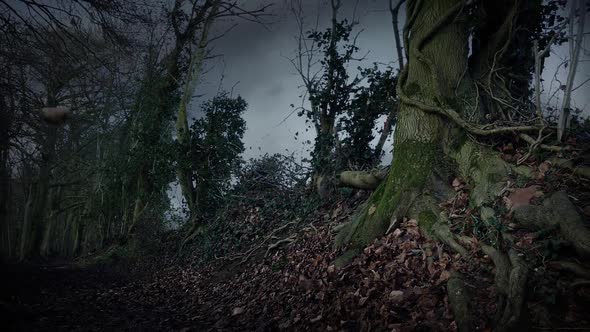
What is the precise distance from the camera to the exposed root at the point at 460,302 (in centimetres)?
266

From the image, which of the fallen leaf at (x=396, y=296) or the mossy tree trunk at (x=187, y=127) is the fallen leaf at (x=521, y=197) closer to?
the fallen leaf at (x=396, y=296)

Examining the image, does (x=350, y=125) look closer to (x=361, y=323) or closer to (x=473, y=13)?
(x=473, y=13)

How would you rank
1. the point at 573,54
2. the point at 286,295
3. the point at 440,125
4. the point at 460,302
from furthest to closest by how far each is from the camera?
the point at 440,125 < the point at 286,295 < the point at 573,54 < the point at 460,302

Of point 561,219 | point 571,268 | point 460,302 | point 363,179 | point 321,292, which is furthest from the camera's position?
point 363,179

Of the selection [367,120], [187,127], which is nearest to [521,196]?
[367,120]

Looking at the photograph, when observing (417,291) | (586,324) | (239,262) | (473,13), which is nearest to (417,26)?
(473,13)

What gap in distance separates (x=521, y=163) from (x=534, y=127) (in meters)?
0.52

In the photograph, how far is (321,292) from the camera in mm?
4156

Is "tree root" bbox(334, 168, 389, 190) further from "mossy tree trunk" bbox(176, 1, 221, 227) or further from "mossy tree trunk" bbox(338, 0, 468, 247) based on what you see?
"mossy tree trunk" bbox(176, 1, 221, 227)

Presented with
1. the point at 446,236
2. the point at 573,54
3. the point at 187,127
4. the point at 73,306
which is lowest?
the point at 73,306

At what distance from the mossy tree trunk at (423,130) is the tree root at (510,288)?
1262 mm

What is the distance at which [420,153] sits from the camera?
4891 mm

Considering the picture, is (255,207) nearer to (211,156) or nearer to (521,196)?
(211,156)

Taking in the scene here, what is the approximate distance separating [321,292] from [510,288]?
2.15 m
